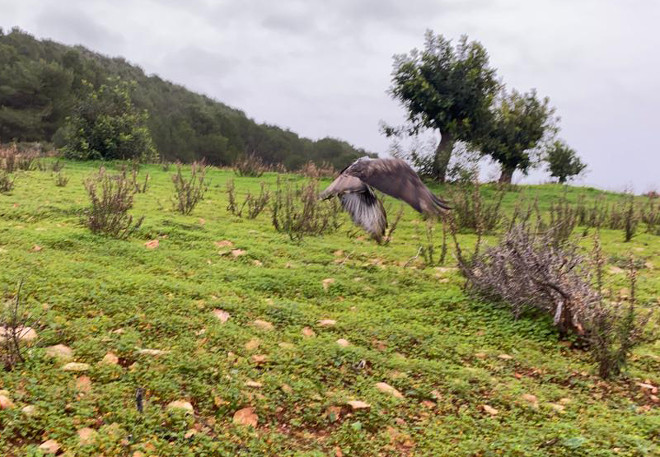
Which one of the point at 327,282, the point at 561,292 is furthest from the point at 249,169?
the point at 561,292

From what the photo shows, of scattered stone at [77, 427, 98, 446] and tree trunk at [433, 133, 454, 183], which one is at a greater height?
tree trunk at [433, 133, 454, 183]

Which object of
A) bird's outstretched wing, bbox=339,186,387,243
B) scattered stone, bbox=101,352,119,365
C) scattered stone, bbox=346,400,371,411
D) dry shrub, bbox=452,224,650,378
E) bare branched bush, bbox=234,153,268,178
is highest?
bare branched bush, bbox=234,153,268,178

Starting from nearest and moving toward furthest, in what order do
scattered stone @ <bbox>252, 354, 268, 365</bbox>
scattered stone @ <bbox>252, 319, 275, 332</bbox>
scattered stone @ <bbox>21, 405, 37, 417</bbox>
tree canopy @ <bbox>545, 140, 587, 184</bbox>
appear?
1. scattered stone @ <bbox>21, 405, 37, 417</bbox>
2. scattered stone @ <bbox>252, 354, 268, 365</bbox>
3. scattered stone @ <bbox>252, 319, 275, 332</bbox>
4. tree canopy @ <bbox>545, 140, 587, 184</bbox>

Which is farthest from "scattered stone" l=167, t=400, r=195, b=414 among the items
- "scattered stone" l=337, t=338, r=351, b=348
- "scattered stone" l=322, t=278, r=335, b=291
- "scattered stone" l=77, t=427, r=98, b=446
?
"scattered stone" l=322, t=278, r=335, b=291

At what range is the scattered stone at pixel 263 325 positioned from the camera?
3966 mm

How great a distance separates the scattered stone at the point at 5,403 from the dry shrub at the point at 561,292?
3.50 m

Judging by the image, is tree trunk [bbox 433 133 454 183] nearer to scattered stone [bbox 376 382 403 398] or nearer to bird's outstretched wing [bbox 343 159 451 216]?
bird's outstretched wing [bbox 343 159 451 216]

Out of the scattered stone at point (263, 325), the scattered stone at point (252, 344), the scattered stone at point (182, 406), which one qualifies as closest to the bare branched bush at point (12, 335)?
the scattered stone at point (182, 406)

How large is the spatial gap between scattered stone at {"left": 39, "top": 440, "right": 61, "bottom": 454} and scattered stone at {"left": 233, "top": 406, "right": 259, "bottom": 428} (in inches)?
33.9

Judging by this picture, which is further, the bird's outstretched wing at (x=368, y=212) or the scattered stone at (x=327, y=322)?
the bird's outstretched wing at (x=368, y=212)

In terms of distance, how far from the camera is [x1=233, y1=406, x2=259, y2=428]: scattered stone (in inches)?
111

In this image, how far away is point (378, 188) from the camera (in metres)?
4.47

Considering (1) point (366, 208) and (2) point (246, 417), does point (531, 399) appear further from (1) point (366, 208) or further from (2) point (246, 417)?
(1) point (366, 208)

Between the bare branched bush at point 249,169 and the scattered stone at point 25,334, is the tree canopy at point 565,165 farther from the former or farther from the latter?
the scattered stone at point 25,334
